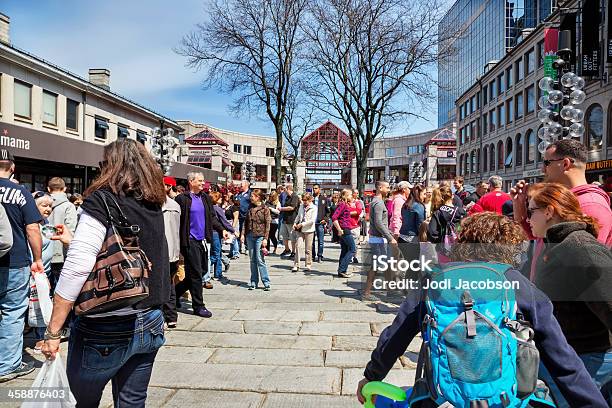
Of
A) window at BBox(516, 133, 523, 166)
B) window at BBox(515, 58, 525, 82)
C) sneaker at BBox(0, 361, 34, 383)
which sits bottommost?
sneaker at BBox(0, 361, 34, 383)

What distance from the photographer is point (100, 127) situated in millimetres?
26672

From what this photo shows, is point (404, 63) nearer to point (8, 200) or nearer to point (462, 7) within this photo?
point (8, 200)

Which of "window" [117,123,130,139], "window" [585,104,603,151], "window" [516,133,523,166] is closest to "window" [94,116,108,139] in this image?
"window" [117,123,130,139]

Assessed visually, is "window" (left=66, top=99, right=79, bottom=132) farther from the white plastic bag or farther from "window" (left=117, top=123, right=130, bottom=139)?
the white plastic bag

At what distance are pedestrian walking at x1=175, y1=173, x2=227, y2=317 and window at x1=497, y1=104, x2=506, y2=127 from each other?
163ft

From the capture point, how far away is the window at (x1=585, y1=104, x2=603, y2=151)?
90.7 feet

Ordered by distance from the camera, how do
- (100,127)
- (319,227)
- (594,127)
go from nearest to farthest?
(319,227)
(100,127)
(594,127)

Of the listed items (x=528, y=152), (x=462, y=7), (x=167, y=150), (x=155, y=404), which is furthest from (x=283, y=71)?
(x=462, y=7)

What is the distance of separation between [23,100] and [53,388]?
73.2ft

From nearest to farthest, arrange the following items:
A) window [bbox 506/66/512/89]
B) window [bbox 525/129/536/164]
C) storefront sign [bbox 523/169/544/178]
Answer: storefront sign [bbox 523/169/544/178] → window [bbox 525/129/536/164] → window [bbox 506/66/512/89]

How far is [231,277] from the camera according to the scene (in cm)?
934

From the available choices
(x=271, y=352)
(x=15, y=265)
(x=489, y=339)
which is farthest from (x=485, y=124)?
(x=489, y=339)

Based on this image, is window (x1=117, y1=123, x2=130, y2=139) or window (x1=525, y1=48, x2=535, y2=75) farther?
window (x1=525, y1=48, x2=535, y2=75)

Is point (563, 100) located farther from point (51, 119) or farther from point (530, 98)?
point (530, 98)
